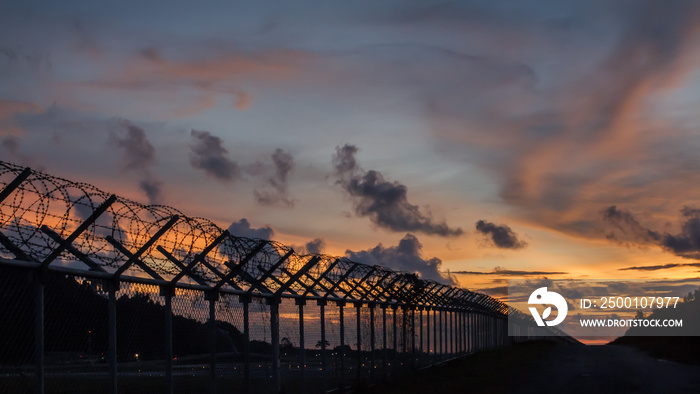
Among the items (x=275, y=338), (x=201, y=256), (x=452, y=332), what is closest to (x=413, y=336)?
(x=452, y=332)

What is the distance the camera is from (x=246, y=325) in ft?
48.2

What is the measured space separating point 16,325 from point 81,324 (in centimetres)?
121

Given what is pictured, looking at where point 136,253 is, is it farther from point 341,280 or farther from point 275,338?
point 341,280

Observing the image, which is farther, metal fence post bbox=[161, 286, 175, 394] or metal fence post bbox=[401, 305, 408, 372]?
metal fence post bbox=[401, 305, 408, 372]

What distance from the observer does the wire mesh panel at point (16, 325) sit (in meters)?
8.59

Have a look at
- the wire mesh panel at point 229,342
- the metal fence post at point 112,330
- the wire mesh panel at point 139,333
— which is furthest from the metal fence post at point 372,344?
the metal fence post at point 112,330

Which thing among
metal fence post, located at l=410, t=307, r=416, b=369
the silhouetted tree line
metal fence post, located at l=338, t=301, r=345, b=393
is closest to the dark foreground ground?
metal fence post, located at l=410, t=307, r=416, b=369

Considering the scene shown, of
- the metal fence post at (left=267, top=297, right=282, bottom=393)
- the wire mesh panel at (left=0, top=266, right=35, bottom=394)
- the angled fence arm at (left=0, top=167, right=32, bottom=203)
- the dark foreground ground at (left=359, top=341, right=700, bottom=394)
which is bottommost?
the dark foreground ground at (left=359, top=341, right=700, bottom=394)

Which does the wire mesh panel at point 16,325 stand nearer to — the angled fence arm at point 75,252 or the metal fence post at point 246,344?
the angled fence arm at point 75,252

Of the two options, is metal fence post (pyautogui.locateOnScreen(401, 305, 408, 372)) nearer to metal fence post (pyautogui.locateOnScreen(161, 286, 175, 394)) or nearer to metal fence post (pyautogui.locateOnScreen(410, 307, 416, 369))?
metal fence post (pyautogui.locateOnScreen(410, 307, 416, 369))

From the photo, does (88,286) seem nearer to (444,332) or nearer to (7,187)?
(7,187)

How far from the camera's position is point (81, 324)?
33.0 feet

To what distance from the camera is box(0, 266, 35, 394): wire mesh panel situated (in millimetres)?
8586

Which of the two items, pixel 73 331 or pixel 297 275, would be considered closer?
pixel 73 331
